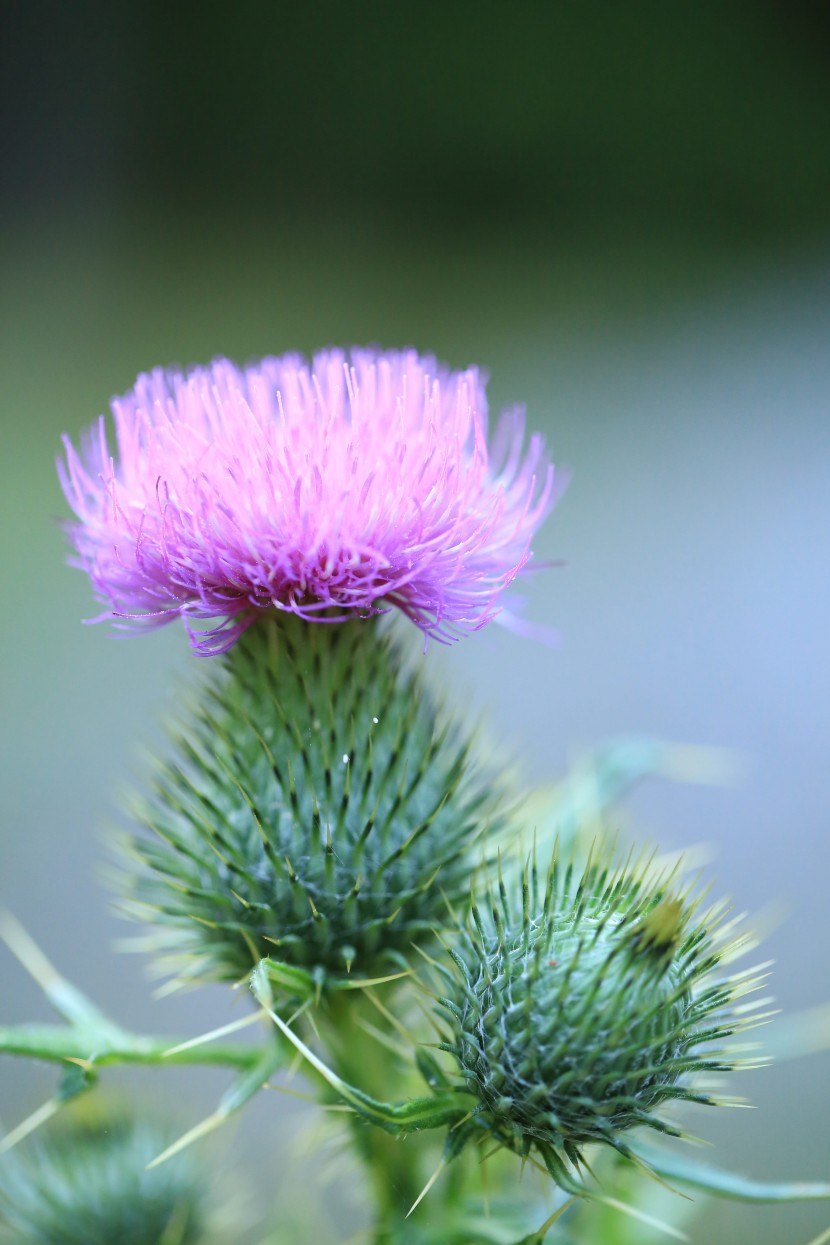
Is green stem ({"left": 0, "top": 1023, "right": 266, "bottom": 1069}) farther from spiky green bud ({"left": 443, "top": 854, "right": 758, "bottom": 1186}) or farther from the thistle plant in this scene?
spiky green bud ({"left": 443, "top": 854, "right": 758, "bottom": 1186})

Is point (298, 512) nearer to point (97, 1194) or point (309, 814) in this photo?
point (309, 814)

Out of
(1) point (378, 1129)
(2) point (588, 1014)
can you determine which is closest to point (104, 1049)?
(1) point (378, 1129)

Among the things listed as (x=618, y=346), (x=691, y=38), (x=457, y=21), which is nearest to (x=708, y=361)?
(x=618, y=346)

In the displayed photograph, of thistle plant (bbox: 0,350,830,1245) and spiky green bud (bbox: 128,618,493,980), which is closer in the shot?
thistle plant (bbox: 0,350,830,1245)

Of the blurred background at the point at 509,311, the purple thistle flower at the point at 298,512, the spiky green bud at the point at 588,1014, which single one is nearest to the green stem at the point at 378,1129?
the spiky green bud at the point at 588,1014

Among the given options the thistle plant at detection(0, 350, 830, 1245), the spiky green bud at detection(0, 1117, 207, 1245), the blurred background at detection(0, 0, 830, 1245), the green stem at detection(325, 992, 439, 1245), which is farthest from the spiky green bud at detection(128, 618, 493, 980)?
the blurred background at detection(0, 0, 830, 1245)
